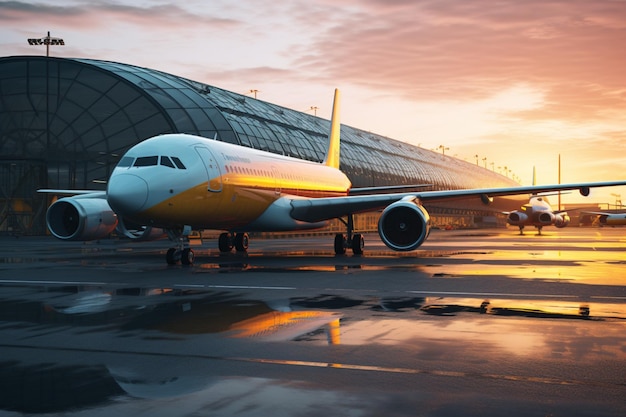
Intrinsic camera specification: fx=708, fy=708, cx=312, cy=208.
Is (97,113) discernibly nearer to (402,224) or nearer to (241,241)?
(241,241)

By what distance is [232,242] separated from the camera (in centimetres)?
3142

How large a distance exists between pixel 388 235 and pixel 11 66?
3954 centimetres

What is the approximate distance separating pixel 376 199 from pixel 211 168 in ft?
23.3

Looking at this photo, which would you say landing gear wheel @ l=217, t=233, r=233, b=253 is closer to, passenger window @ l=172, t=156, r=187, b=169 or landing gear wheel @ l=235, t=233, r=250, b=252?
landing gear wheel @ l=235, t=233, r=250, b=252

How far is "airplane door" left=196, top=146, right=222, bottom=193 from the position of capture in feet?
75.3

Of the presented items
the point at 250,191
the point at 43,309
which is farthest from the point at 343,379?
the point at 250,191

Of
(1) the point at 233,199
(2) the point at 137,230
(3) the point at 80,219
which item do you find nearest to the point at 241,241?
(2) the point at 137,230

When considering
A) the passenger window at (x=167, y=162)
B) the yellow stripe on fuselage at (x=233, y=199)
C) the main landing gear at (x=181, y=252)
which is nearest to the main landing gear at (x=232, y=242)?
the yellow stripe on fuselage at (x=233, y=199)

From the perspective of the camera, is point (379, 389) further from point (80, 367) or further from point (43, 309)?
point (43, 309)

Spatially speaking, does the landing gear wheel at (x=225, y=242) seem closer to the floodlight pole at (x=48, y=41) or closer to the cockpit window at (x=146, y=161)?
the cockpit window at (x=146, y=161)

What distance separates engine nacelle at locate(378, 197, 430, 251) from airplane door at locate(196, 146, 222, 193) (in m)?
5.76

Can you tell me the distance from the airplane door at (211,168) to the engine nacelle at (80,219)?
506 centimetres

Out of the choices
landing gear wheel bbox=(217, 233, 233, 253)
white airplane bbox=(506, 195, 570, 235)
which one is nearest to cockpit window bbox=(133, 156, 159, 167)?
landing gear wheel bbox=(217, 233, 233, 253)

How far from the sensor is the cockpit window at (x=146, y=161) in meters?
21.5
